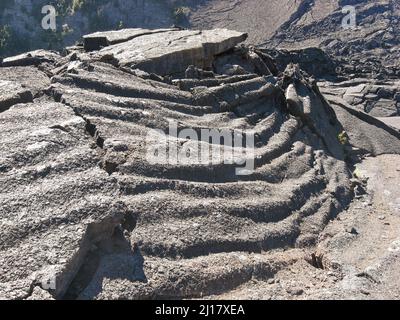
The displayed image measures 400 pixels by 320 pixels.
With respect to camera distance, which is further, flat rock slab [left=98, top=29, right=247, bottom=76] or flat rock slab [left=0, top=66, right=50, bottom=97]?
flat rock slab [left=98, top=29, right=247, bottom=76]

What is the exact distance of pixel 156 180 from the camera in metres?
4.16

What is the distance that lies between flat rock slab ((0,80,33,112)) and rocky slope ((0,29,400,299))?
0.6 inches

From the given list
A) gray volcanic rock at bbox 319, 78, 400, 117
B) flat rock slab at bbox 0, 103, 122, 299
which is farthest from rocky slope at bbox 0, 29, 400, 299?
gray volcanic rock at bbox 319, 78, 400, 117

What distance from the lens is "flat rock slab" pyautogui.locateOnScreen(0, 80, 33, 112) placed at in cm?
464

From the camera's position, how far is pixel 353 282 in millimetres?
3758

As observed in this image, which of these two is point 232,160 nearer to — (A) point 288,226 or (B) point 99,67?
(A) point 288,226

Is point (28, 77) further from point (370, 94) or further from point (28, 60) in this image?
point (370, 94)

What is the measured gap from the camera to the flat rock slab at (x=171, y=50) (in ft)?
20.7

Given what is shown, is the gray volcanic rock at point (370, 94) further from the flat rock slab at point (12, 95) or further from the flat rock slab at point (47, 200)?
the flat rock slab at point (47, 200)

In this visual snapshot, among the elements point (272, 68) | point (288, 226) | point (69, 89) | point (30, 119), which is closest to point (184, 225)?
point (288, 226)

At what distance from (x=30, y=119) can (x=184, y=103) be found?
1951 mm

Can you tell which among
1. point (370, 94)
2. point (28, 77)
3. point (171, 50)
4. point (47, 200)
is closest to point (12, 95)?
point (28, 77)

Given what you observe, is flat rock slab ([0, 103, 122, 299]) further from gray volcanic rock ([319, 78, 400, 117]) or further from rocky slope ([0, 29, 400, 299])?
gray volcanic rock ([319, 78, 400, 117])

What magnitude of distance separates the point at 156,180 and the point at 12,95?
1.66 m
